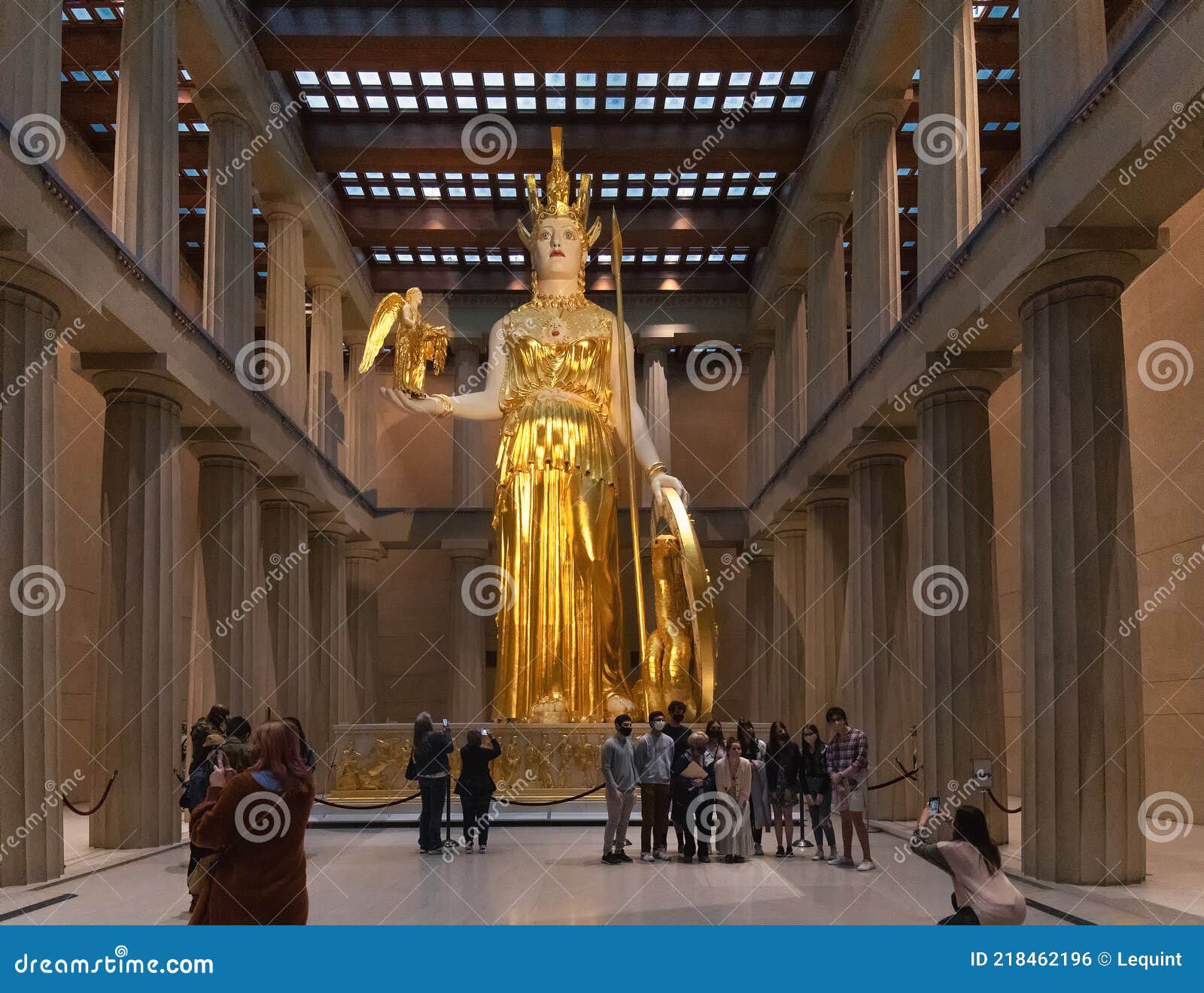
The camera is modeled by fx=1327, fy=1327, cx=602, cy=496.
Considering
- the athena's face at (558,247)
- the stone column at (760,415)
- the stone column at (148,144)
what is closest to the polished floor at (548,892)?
the stone column at (148,144)

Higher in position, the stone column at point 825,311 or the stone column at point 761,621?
the stone column at point 825,311

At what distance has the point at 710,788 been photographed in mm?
11953

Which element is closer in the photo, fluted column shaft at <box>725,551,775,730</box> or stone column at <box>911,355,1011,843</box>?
stone column at <box>911,355,1011,843</box>

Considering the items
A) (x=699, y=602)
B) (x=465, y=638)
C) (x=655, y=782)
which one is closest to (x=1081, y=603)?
(x=655, y=782)

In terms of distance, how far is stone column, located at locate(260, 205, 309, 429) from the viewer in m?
20.7

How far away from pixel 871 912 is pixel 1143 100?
564 cm

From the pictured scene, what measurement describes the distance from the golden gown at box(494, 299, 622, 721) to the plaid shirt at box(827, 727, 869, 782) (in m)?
6.14

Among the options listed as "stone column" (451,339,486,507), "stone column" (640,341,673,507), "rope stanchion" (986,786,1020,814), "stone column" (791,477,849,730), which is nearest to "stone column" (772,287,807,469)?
"stone column" (791,477,849,730)

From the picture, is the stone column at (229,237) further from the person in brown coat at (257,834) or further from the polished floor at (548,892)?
the person in brown coat at (257,834)

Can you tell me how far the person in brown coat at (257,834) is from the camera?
17.3 feet

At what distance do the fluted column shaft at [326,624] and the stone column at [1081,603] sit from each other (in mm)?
15070

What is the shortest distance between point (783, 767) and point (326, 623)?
13006 mm

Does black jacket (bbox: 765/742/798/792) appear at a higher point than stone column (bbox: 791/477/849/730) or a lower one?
lower

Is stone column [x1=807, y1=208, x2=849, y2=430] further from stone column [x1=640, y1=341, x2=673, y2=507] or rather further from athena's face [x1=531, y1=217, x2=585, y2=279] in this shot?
stone column [x1=640, y1=341, x2=673, y2=507]
